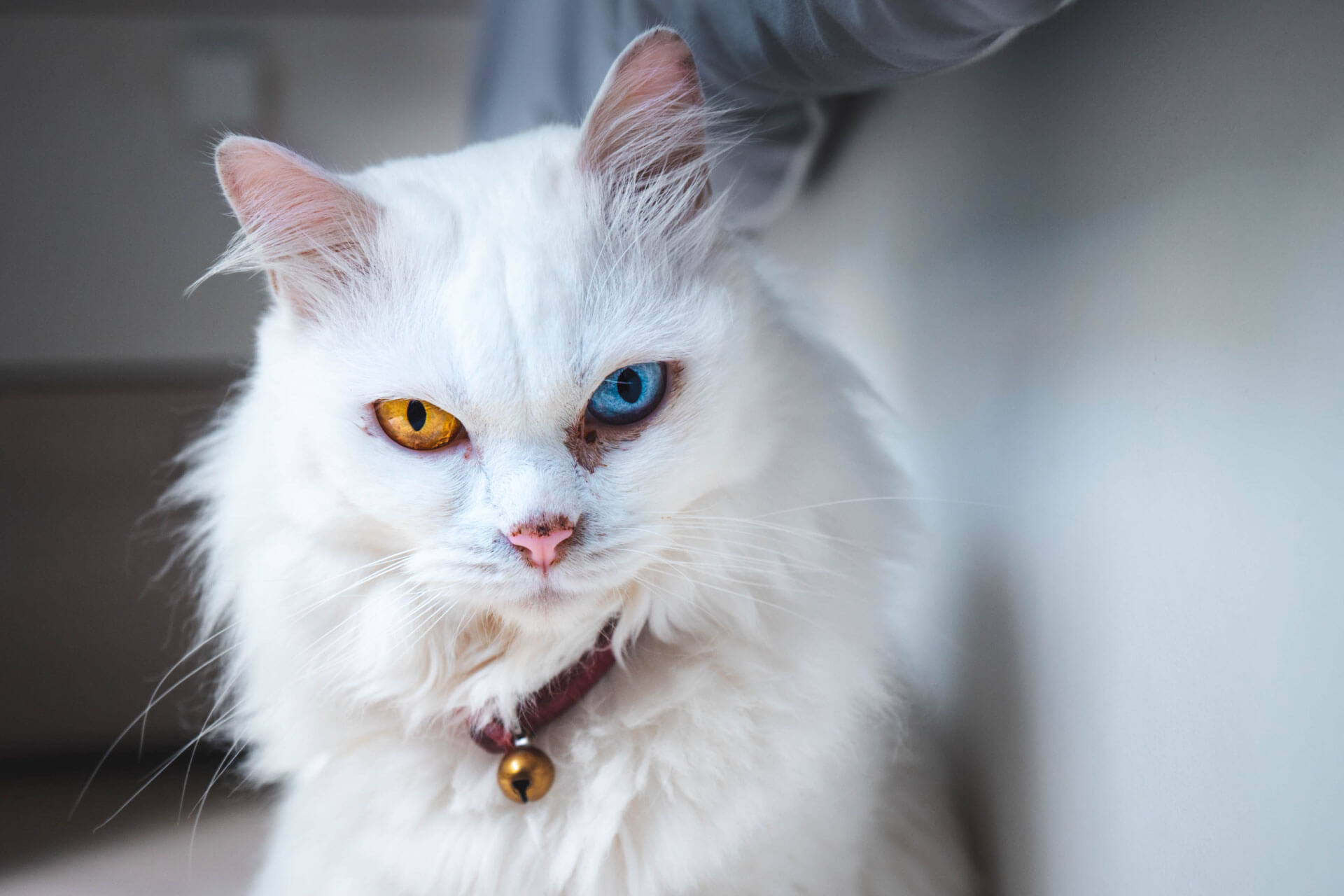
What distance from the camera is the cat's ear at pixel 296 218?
76 centimetres

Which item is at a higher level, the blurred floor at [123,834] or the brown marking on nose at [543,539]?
the brown marking on nose at [543,539]

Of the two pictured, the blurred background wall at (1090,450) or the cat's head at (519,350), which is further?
the cat's head at (519,350)

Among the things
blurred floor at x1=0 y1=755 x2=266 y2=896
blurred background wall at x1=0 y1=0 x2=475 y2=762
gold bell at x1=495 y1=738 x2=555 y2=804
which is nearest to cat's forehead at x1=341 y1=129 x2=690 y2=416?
gold bell at x1=495 y1=738 x2=555 y2=804

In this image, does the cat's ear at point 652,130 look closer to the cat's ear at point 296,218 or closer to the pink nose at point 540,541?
the cat's ear at point 296,218

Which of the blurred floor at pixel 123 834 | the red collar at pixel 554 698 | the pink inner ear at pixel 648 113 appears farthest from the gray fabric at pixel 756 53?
the blurred floor at pixel 123 834

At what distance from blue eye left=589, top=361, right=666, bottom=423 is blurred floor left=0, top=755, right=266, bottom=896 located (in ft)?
3.19

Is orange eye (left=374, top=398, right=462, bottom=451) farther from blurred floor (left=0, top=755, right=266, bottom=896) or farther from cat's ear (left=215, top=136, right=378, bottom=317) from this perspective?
blurred floor (left=0, top=755, right=266, bottom=896)

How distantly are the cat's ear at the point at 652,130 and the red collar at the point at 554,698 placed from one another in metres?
0.40

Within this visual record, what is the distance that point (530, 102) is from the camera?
145cm

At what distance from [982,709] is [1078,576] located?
27 centimetres

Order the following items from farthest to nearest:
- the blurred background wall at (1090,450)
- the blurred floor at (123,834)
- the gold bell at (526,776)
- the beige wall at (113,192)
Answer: the beige wall at (113,192) → the blurred floor at (123,834) → the gold bell at (526,776) → the blurred background wall at (1090,450)

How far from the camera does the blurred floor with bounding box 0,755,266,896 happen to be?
1.35 metres

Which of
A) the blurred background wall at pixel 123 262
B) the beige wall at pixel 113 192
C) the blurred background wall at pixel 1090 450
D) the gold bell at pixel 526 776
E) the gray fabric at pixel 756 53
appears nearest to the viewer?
the blurred background wall at pixel 1090 450

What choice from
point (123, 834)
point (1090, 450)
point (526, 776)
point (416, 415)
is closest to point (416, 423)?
point (416, 415)
